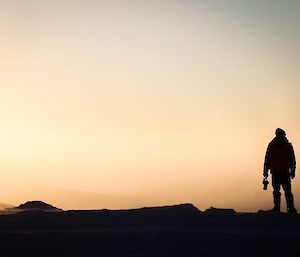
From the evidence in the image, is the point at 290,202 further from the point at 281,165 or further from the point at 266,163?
the point at 266,163

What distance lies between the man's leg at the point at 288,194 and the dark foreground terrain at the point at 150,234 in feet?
7.20

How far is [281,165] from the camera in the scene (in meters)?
16.9

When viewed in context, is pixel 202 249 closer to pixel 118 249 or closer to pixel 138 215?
pixel 118 249

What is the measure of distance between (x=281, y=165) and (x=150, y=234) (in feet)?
20.7

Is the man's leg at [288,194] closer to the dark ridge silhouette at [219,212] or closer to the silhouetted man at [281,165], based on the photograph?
the silhouetted man at [281,165]

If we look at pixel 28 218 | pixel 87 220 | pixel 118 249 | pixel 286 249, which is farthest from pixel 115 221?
pixel 286 249

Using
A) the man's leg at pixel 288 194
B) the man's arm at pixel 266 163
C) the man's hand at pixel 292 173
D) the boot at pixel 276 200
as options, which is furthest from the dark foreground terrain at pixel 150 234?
the man's hand at pixel 292 173

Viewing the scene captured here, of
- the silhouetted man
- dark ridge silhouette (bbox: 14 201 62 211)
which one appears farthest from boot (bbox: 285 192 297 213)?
dark ridge silhouette (bbox: 14 201 62 211)

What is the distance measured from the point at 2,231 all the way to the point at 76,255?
3.56m

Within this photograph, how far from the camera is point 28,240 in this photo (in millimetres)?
12102

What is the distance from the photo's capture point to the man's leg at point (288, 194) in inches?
670

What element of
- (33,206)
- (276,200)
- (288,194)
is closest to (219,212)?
(276,200)

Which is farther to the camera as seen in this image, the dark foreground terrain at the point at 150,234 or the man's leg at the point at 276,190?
the man's leg at the point at 276,190

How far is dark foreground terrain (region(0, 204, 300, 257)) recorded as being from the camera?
10.4 metres
